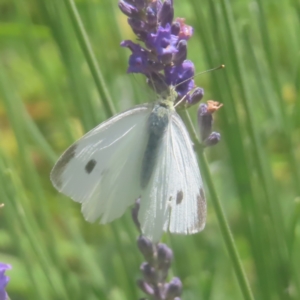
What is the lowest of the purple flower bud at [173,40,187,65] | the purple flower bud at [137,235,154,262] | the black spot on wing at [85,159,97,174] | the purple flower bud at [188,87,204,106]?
the purple flower bud at [137,235,154,262]

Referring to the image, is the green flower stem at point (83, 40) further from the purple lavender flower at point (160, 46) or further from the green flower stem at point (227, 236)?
the green flower stem at point (227, 236)

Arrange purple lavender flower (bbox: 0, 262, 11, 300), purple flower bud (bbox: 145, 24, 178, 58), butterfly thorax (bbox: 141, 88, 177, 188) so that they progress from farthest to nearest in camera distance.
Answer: butterfly thorax (bbox: 141, 88, 177, 188) < purple flower bud (bbox: 145, 24, 178, 58) < purple lavender flower (bbox: 0, 262, 11, 300)

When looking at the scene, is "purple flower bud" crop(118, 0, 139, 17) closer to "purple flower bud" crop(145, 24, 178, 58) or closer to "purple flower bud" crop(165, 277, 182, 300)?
"purple flower bud" crop(145, 24, 178, 58)

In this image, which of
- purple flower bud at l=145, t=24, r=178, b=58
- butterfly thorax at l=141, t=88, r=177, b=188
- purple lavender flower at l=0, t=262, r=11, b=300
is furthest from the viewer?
butterfly thorax at l=141, t=88, r=177, b=188

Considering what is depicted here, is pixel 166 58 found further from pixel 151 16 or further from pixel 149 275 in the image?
pixel 149 275

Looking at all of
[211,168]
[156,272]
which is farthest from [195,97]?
[211,168]

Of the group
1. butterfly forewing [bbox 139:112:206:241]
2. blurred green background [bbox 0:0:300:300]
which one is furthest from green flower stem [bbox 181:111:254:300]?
blurred green background [bbox 0:0:300:300]

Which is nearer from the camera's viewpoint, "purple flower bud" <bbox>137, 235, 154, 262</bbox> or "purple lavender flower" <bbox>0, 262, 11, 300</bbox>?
"purple lavender flower" <bbox>0, 262, 11, 300</bbox>
